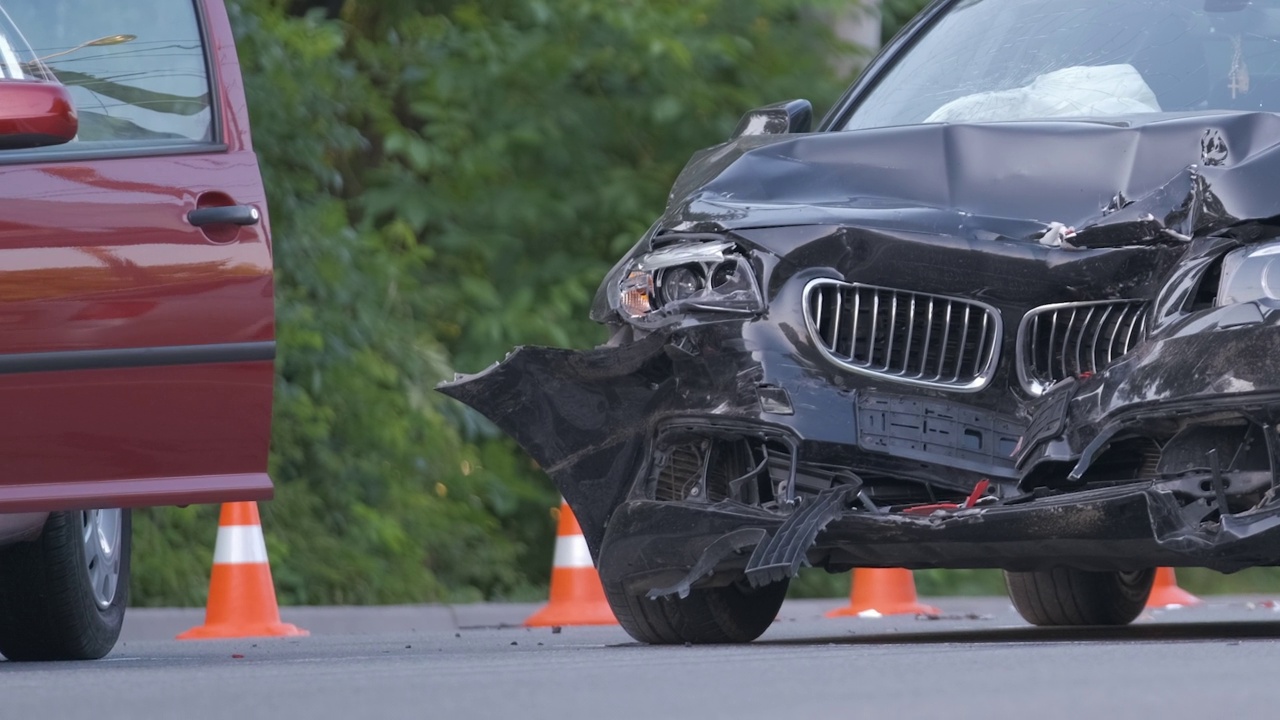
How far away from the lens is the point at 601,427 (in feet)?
19.7

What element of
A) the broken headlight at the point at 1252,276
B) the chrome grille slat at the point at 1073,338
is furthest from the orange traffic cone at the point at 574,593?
the broken headlight at the point at 1252,276

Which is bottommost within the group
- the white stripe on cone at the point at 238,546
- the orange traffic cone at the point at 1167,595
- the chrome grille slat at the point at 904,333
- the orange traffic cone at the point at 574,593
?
the orange traffic cone at the point at 1167,595

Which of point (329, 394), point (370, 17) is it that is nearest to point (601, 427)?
point (329, 394)

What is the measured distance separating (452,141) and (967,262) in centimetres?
910

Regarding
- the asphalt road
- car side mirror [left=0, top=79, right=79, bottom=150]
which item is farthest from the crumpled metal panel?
car side mirror [left=0, top=79, right=79, bottom=150]

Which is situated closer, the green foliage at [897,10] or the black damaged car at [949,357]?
the black damaged car at [949,357]

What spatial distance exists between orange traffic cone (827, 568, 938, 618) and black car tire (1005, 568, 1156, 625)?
1858 millimetres

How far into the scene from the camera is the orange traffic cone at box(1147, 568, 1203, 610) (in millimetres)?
10688

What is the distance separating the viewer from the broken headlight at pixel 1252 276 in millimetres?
5145

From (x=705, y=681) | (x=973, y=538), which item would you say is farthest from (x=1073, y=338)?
(x=705, y=681)

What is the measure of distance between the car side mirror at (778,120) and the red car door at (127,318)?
4.48 feet

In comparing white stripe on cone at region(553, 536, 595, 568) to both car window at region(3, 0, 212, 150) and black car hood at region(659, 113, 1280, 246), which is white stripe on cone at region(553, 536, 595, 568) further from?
car window at region(3, 0, 212, 150)

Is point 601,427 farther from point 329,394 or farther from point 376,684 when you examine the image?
point 329,394

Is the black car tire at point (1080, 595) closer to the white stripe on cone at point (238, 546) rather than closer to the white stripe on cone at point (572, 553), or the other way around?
the white stripe on cone at point (572, 553)
